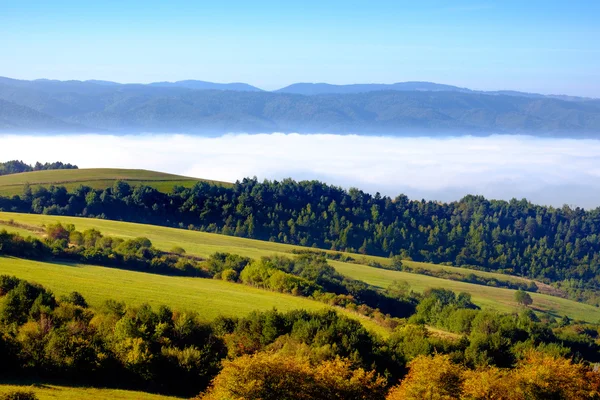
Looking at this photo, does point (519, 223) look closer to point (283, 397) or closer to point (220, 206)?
point (220, 206)

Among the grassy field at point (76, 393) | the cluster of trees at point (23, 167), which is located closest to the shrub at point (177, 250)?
the grassy field at point (76, 393)

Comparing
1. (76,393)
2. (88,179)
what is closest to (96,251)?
(76,393)

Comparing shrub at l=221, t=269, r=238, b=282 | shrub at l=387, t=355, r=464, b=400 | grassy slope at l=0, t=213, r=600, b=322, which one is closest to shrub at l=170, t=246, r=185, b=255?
grassy slope at l=0, t=213, r=600, b=322

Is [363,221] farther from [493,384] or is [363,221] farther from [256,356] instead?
[256,356]

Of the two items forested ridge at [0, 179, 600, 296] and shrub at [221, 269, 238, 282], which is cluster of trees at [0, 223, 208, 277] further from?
forested ridge at [0, 179, 600, 296]

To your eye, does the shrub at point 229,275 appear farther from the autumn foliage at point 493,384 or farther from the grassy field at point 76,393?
the autumn foliage at point 493,384

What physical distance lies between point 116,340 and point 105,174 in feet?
299

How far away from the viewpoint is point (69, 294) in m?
33.8

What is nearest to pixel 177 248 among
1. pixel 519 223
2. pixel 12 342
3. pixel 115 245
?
pixel 115 245

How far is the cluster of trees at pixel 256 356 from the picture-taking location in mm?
21500

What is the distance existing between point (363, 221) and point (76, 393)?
335 ft

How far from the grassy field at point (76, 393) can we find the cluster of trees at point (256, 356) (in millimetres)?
962

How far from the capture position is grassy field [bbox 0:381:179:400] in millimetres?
22723

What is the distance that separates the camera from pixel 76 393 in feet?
77.1
